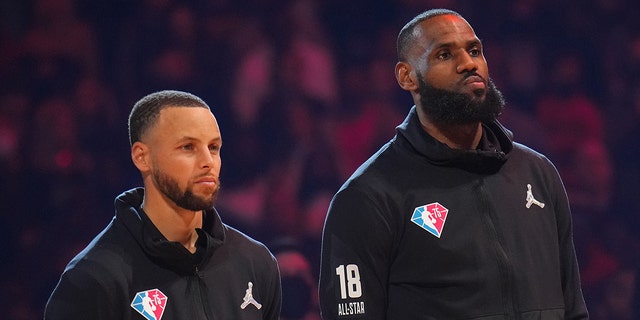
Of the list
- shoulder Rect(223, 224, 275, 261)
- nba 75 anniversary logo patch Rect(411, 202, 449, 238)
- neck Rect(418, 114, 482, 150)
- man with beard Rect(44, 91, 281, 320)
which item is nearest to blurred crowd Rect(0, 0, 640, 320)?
shoulder Rect(223, 224, 275, 261)

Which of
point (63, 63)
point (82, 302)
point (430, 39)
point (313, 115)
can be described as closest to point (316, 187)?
point (313, 115)

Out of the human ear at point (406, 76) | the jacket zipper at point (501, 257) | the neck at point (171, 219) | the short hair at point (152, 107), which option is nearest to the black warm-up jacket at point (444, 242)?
the jacket zipper at point (501, 257)

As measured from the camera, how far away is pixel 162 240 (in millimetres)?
2314

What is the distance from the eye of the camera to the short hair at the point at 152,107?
2422mm

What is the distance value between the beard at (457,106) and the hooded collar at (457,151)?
0.18ft

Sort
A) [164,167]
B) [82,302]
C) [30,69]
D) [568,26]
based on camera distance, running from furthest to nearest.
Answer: [568,26] < [30,69] < [164,167] < [82,302]

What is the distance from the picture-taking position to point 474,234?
2.28 m

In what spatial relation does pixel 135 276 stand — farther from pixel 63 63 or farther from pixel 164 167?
pixel 63 63

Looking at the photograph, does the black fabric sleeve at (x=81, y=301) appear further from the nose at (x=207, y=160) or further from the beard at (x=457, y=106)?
the beard at (x=457, y=106)

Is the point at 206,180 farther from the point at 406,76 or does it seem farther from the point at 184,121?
the point at 406,76

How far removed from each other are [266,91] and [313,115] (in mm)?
218

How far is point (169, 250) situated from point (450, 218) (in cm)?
70

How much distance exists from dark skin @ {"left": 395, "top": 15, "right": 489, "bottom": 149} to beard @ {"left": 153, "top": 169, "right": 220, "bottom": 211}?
1.97ft

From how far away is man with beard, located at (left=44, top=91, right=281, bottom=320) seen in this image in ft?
7.38
